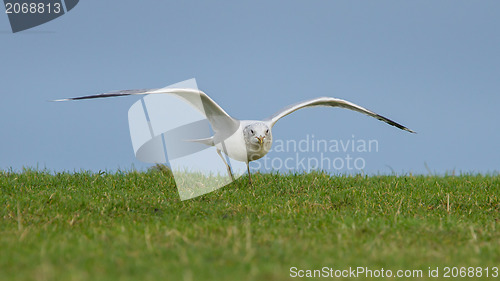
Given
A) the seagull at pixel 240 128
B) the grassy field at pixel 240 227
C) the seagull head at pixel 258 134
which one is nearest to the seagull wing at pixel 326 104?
the seagull at pixel 240 128

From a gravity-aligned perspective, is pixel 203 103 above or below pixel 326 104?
above

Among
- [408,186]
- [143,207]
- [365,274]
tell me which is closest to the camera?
[365,274]

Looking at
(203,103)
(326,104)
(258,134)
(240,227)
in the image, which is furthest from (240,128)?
(240,227)

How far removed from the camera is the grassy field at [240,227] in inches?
152

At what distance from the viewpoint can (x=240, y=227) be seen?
585cm

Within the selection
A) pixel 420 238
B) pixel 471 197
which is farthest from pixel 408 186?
pixel 420 238

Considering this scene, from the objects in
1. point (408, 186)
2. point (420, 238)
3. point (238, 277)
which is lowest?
point (408, 186)

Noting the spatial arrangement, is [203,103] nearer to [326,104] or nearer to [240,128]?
[240,128]

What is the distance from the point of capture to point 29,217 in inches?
265

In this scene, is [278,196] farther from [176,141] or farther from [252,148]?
[176,141]

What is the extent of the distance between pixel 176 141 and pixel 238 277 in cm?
671

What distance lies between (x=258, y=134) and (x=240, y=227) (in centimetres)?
343

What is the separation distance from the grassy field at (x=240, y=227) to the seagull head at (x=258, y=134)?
35.4 inches

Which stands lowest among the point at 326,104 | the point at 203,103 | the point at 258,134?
the point at 258,134
